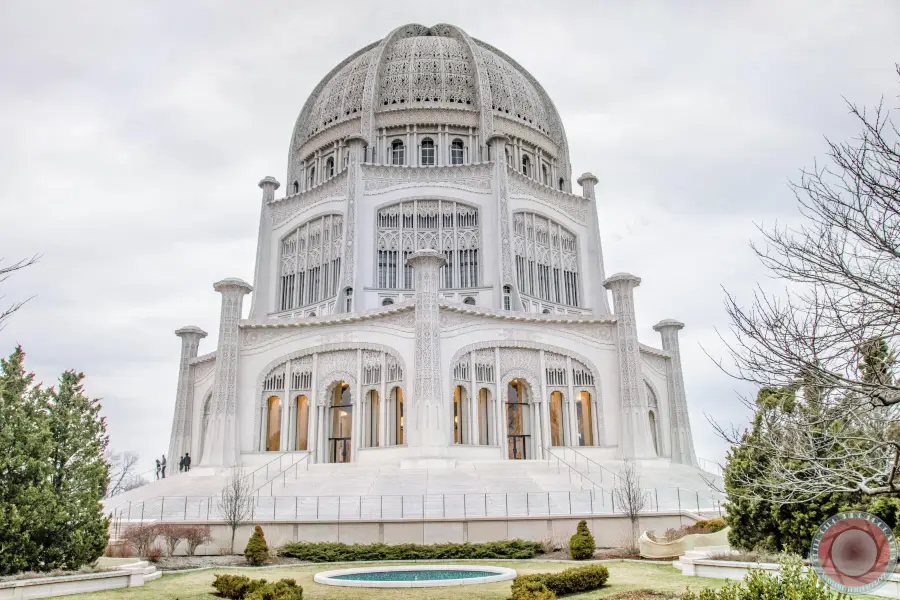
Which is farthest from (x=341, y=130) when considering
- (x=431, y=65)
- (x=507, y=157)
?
(x=507, y=157)

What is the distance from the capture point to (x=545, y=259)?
43938mm

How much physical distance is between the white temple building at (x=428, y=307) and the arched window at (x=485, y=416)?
9cm

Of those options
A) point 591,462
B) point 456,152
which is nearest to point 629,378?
point 591,462

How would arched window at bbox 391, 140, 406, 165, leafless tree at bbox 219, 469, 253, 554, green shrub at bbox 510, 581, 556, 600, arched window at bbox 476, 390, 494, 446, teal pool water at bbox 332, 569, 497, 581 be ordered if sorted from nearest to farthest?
green shrub at bbox 510, 581, 556, 600 < teal pool water at bbox 332, 569, 497, 581 < leafless tree at bbox 219, 469, 253, 554 < arched window at bbox 476, 390, 494, 446 < arched window at bbox 391, 140, 406, 165

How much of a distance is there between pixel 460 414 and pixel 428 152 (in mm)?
20143

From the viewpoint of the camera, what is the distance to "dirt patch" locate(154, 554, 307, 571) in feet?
60.4

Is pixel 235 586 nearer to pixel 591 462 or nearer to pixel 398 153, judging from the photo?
pixel 591 462

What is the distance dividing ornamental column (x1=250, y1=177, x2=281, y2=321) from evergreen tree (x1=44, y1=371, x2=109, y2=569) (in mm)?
28628

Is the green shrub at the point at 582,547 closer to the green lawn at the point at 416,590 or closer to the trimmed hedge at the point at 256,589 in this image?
the green lawn at the point at 416,590

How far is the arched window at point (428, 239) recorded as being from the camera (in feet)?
136

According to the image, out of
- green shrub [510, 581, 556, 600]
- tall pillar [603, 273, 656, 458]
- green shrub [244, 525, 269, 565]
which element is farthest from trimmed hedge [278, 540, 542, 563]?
tall pillar [603, 273, 656, 458]

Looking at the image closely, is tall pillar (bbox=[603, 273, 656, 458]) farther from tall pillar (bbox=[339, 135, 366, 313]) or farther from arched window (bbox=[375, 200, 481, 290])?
tall pillar (bbox=[339, 135, 366, 313])

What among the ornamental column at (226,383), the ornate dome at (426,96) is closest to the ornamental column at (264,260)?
the ornate dome at (426,96)

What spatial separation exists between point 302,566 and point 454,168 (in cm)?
2876
